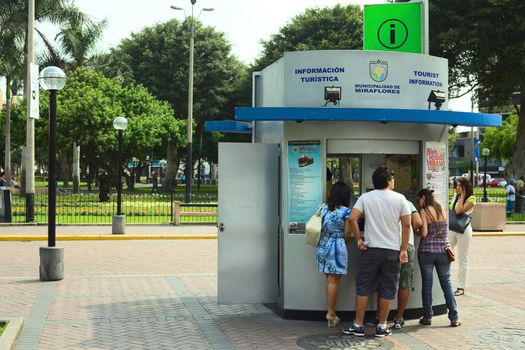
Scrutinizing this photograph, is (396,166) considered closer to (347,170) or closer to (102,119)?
(347,170)

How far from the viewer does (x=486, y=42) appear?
32.9m

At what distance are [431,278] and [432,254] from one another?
306mm

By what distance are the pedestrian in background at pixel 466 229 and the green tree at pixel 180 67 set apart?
137 ft

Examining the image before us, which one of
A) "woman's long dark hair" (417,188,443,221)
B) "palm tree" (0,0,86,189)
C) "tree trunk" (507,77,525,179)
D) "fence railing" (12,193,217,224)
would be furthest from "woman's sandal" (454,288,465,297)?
"palm tree" (0,0,86,189)

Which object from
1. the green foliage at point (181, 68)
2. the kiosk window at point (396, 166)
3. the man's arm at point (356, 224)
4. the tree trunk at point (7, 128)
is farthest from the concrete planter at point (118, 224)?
the green foliage at point (181, 68)

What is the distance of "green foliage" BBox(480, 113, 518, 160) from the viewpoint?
71625mm

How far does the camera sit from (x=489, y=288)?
35.8 feet

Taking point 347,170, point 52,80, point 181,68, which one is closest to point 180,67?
point 181,68

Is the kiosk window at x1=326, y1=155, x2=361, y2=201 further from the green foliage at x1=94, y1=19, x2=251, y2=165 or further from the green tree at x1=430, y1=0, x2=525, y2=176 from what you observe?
the green foliage at x1=94, y1=19, x2=251, y2=165

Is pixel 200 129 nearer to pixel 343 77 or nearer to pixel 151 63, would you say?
pixel 151 63

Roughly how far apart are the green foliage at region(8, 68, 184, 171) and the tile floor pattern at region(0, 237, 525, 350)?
76.8ft

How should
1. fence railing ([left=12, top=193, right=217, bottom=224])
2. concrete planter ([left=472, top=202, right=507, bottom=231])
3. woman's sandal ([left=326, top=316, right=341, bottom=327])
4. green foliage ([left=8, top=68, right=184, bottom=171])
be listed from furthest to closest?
1. green foliage ([left=8, top=68, right=184, bottom=171])
2. fence railing ([left=12, top=193, right=217, bottom=224])
3. concrete planter ([left=472, top=202, right=507, bottom=231])
4. woman's sandal ([left=326, top=316, right=341, bottom=327])

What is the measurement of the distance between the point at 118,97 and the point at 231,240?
36.7 metres

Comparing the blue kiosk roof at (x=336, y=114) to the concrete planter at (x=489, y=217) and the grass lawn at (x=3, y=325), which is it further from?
the concrete planter at (x=489, y=217)
